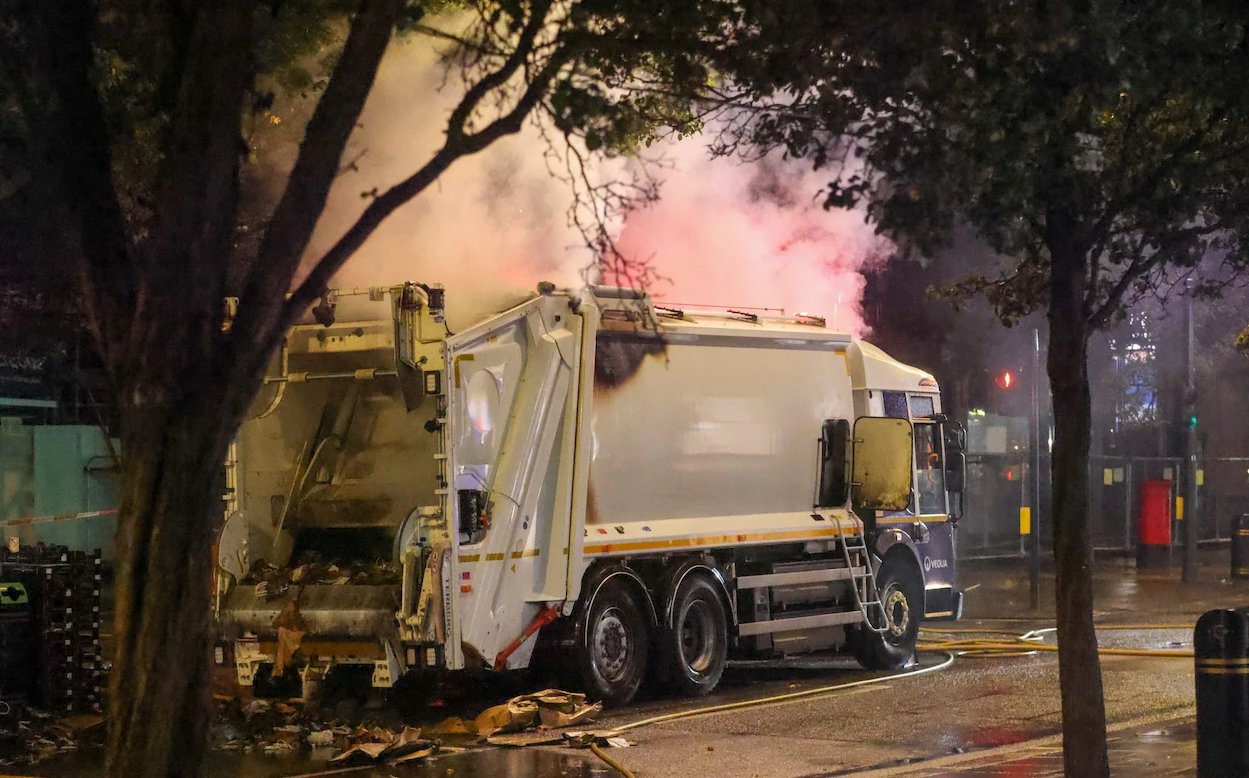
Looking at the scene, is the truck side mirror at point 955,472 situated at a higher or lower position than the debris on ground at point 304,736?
higher

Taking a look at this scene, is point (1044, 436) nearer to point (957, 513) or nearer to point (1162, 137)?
point (957, 513)

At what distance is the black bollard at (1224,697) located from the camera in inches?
352

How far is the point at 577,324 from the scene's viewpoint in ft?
42.4

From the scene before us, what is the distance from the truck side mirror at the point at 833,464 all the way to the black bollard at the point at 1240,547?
12.3 m

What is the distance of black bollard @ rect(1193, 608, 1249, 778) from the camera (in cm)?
895

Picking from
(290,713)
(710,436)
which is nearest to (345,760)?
(290,713)

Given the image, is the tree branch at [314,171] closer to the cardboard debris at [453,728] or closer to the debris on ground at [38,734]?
the debris on ground at [38,734]

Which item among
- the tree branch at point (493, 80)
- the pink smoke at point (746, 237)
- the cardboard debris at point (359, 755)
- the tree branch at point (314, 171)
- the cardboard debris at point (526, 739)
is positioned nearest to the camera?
the tree branch at point (314, 171)

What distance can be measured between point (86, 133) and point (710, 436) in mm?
8703

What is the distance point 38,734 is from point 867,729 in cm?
606

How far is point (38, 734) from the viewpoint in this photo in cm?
1158

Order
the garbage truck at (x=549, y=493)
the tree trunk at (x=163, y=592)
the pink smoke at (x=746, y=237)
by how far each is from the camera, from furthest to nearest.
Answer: the pink smoke at (x=746, y=237)
the garbage truck at (x=549, y=493)
the tree trunk at (x=163, y=592)

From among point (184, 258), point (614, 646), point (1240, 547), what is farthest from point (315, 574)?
point (1240, 547)

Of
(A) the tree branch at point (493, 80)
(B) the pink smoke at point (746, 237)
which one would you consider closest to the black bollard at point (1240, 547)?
(B) the pink smoke at point (746, 237)
